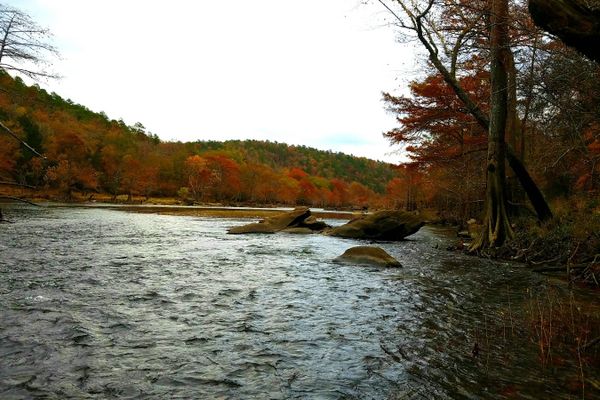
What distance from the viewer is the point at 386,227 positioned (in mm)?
22844

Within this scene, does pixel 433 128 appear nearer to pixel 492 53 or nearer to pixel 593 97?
pixel 492 53

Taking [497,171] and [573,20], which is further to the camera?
[497,171]

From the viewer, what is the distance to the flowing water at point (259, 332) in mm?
4137

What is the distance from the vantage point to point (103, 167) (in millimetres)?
88875

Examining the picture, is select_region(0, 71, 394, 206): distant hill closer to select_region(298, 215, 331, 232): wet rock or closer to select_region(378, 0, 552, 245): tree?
select_region(298, 215, 331, 232): wet rock

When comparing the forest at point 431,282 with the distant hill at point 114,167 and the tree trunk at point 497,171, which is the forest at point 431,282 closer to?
the tree trunk at point 497,171

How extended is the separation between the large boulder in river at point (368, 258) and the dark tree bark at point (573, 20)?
8.90m

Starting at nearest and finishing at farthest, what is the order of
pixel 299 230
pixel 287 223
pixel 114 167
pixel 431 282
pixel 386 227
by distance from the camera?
pixel 431 282
pixel 386 227
pixel 299 230
pixel 287 223
pixel 114 167

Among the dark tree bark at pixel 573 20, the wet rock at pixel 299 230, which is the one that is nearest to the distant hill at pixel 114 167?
the wet rock at pixel 299 230

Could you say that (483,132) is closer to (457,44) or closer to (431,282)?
(457,44)

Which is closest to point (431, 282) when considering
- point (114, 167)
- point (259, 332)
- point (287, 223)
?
point (259, 332)

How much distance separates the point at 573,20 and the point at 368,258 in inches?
374

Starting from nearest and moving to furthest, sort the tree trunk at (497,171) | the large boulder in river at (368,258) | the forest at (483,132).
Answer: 1. the forest at (483,132)
2. the large boulder in river at (368,258)
3. the tree trunk at (497,171)

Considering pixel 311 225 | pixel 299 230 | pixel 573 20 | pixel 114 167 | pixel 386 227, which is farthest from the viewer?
pixel 114 167
